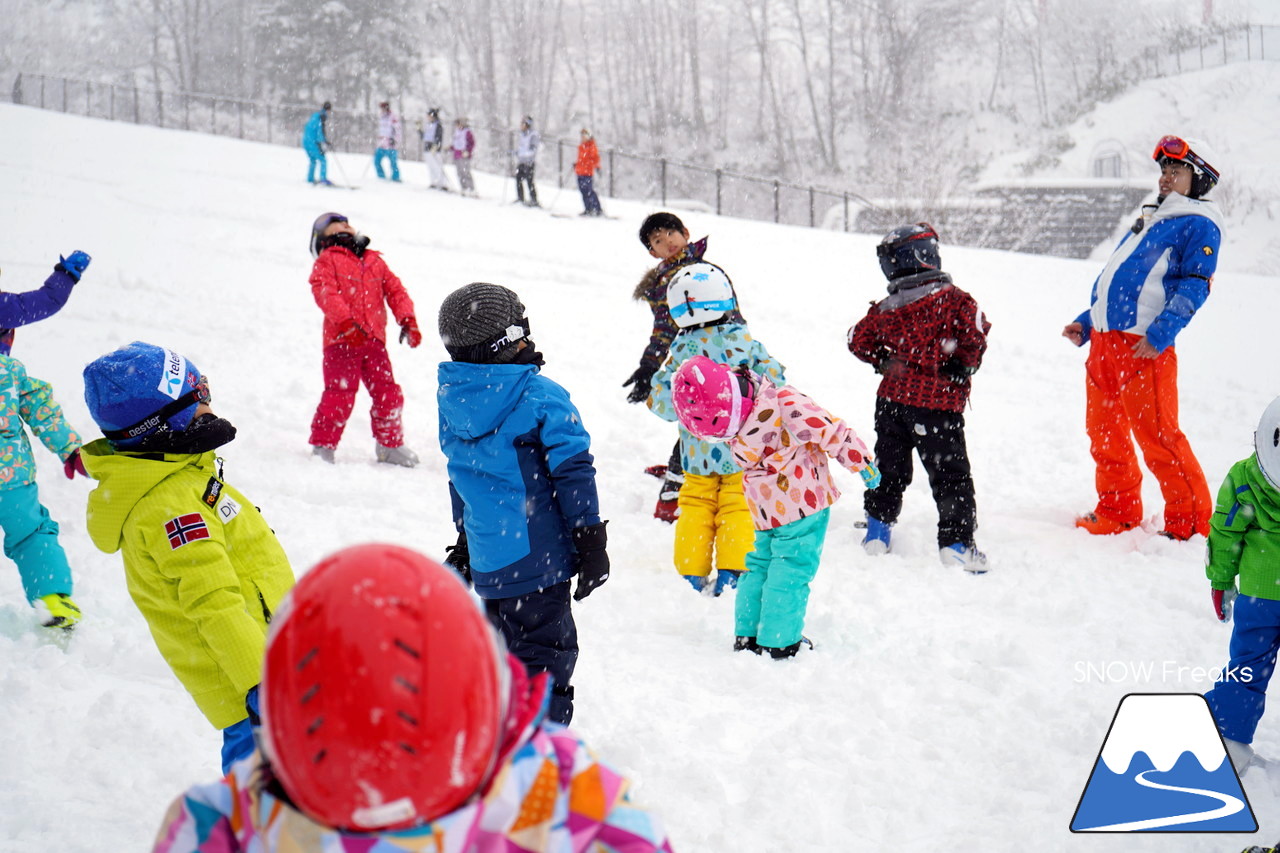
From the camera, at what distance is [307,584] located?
3.67ft

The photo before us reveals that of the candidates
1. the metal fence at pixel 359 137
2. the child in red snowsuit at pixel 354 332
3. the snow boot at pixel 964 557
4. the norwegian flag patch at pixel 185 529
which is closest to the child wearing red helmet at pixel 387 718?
the norwegian flag patch at pixel 185 529

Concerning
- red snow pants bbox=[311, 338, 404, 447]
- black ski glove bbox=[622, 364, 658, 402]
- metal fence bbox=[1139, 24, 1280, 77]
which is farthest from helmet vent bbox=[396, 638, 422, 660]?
metal fence bbox=[1139, 24, 1280, 77]

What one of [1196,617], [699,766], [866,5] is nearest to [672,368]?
[699,766]

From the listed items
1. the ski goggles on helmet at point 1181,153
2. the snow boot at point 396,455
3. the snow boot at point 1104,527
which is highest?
the ski goggles on helmet at point 1181,153

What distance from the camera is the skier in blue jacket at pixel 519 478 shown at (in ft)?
9.68

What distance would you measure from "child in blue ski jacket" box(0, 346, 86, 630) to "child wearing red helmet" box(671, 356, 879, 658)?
8.85ft

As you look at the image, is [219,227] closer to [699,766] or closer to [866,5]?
→ [699,766]

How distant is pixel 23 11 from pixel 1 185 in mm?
28744

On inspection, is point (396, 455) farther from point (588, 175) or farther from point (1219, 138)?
point (1219, 138)

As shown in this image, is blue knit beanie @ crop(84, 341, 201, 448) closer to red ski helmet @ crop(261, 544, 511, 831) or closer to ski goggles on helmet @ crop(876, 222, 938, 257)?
red ski helmet @ crop(261, 544, 511, 831)

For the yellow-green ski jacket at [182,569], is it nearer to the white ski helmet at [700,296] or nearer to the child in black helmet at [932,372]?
the white ski helmet at [700,296]

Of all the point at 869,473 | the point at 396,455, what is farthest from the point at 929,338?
the point at 396,455

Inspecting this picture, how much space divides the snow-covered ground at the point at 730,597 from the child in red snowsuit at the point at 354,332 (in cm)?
25

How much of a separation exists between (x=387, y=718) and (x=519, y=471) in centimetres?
197
